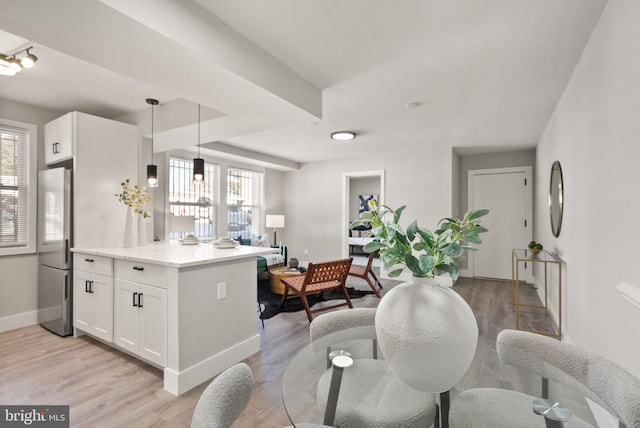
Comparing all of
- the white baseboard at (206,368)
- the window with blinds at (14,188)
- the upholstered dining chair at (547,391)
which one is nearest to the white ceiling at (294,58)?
the window with blinds at (14,188)

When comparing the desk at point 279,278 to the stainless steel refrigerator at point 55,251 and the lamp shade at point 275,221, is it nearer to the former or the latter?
the lamp shade at point 275,221

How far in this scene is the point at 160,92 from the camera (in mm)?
3064

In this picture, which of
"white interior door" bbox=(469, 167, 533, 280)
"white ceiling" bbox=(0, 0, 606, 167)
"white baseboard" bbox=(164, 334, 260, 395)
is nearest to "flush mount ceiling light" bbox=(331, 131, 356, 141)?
"white ceiling" bbox=(0, 0, 606, 167)

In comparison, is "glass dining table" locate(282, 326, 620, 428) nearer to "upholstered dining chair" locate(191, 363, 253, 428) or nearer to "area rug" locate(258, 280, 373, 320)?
"upholstered dining chair" locate(191, 363, 253, 428)

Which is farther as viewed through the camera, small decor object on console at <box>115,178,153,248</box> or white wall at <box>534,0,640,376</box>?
small decor object on console at <box>115,178,153,248</box>

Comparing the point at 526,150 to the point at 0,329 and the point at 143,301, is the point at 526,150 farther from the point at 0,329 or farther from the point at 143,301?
the point at 0,329

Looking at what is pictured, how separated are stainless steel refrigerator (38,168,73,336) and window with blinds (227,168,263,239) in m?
2.95

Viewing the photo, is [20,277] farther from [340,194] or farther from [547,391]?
[340,194]

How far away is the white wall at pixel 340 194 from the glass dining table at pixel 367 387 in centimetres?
426

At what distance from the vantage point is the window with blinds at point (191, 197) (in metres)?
5.00

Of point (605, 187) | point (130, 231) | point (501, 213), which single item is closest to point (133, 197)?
point (130, 231)

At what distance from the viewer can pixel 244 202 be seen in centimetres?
650

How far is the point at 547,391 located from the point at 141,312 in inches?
101

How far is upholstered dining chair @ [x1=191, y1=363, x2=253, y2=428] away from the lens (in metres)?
0.69
